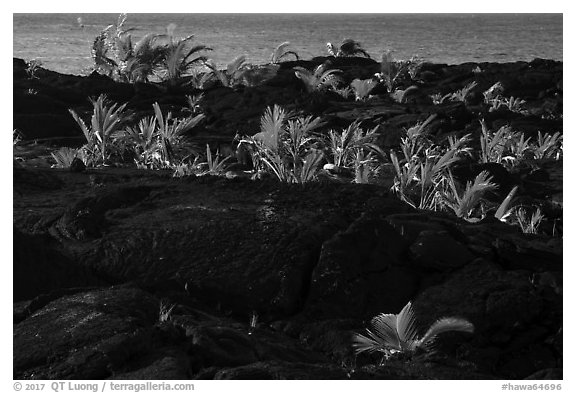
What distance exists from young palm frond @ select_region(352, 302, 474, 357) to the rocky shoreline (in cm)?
7

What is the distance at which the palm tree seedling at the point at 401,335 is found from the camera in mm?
4516

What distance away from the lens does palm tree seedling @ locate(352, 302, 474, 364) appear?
4.52 m

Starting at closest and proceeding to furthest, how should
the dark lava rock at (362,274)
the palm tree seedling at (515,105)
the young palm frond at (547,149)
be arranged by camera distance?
the dark lava rock at (362,274)
the young palm frond at (547,149)
the palm tree seedling at (515,105)

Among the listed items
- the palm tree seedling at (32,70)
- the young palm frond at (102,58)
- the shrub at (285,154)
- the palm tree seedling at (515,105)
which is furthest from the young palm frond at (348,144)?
the young palm frond at (102,58)

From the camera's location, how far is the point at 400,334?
455cm

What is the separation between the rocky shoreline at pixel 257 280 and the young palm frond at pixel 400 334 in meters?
0.07

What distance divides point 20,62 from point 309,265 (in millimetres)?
12347

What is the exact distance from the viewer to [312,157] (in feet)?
23.0

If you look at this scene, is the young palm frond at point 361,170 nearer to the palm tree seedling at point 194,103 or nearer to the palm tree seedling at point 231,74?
the palm tree seedling at point 194,103

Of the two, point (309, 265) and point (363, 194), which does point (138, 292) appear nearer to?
point (309, 265)

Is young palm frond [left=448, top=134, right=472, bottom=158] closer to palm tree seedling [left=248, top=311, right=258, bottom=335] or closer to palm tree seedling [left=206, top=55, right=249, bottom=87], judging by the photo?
palm tree seedling [left=248, top=311, right=258, bottom=335]

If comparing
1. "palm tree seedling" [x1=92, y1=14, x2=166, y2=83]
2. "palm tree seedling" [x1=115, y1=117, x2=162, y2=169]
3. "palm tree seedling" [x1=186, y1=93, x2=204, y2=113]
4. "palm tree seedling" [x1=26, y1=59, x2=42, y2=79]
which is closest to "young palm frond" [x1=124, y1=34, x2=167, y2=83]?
"palm tree seedling" [x1=92, y1=14, x2=166, y2=83]
